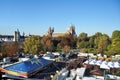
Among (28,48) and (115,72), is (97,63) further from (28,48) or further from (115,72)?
(28,48)

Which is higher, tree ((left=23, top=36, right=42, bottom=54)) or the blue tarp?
tree ((left=23, top=36, right=42, bottom=54))

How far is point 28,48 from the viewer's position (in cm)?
2841

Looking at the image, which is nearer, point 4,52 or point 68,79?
point 68,79

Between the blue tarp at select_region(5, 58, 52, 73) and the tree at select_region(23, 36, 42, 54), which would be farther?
the tree at select_region(23, 36, 42, 54)

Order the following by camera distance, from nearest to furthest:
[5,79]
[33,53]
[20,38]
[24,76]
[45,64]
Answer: [24,76]
[5,79]
[45,64]
[33,53]
[20,38]

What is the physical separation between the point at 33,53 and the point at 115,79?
1670 cm

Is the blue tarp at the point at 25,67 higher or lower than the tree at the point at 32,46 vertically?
lower

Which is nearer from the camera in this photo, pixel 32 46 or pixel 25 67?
pixel 25 67

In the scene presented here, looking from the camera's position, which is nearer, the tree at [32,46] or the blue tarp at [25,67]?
the blue tarp at [25,67]

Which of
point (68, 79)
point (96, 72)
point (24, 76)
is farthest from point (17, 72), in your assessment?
point (96, 72)

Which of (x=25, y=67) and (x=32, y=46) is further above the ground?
(x=32, y=46)

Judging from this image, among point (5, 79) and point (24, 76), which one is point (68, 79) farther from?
point (5, 79)

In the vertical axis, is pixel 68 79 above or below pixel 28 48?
below

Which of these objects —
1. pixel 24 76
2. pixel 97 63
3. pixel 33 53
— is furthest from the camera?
pixel 33 53
